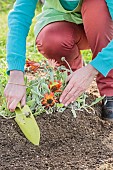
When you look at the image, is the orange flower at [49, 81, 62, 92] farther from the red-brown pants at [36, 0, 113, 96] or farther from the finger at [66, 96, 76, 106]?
the red-brown pants at [36, 0, 113, 96]

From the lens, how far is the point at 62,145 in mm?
2553

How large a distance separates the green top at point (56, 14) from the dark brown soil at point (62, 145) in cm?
54

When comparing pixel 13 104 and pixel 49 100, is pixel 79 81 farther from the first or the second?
pixel 13 104

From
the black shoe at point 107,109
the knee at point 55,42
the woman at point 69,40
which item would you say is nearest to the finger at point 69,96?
the woman at point 69,40

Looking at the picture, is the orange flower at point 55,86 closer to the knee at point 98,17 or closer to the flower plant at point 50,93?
the flower plant at point 50,93

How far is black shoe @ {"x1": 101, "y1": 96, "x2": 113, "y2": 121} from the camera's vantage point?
110 inches

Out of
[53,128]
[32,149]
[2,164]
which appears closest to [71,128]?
[53,128]

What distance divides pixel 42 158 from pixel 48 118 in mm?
296

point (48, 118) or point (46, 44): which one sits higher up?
point (46, 44)

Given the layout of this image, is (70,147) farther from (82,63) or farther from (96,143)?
(82,63)

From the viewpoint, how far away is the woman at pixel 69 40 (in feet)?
8.07

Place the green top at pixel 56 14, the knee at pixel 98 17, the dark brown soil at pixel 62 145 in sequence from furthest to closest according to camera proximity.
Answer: the green top at pixel 56 14
the knee at pixel 98 17
the dark brown soil at pixel 62 145

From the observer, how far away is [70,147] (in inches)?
100

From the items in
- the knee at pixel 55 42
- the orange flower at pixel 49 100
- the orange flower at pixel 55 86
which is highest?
the knee at pixel 55 42
